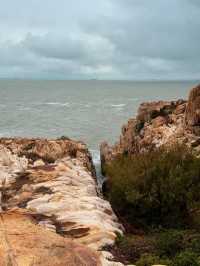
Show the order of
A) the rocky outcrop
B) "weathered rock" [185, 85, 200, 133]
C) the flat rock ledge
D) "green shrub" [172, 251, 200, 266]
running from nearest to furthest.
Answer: the flat rock ledge < "green shrub" [172, 251, 200, 266] < the rocky outcrop < "weathered rock" [185, 85, 200, 133]

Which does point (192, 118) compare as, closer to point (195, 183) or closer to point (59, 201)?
point (195, 183)

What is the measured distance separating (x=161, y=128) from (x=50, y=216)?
98.5 feet

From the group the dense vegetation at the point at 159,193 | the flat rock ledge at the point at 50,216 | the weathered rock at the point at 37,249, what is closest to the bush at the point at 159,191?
the dense vegetation at the point at 159,193

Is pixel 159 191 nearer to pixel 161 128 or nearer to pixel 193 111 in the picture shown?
pixel 193 111

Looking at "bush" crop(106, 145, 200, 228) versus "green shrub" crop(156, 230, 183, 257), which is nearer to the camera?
"green shrub" crop(156, 230, 183, 257)

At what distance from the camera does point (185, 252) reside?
47.8 feet

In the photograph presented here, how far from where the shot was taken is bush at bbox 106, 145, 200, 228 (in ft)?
76.8

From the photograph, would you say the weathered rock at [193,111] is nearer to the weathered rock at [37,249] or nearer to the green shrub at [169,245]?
the green shrub at [169,245]

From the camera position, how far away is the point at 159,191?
2373cm

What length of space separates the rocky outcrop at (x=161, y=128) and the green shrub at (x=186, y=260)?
22.1 meters

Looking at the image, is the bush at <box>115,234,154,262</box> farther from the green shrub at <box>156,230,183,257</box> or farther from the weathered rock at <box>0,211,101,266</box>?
the weathered rock at <box>0,211,101,266</box>

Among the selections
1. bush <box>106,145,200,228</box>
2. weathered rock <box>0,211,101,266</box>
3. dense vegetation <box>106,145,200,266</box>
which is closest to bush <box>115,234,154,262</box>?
dense vegetation <box>106,145,200,266</box>

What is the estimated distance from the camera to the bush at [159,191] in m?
23.4

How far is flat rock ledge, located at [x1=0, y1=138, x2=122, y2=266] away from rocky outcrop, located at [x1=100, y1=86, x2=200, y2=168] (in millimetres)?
12590
